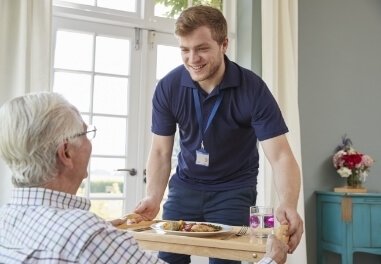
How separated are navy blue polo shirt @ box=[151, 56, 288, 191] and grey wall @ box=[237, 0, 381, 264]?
5.47 feet

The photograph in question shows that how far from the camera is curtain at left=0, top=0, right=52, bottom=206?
8.63 feet

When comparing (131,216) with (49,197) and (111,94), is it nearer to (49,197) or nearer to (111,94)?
(49,197)

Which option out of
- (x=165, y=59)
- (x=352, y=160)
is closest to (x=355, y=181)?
(x=352, y=160)

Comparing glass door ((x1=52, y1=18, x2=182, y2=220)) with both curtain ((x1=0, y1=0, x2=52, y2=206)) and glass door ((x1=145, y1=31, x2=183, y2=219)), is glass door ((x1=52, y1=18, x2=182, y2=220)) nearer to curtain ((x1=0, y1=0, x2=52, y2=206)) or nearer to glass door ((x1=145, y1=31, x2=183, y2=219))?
glass door ((x1=145, y1=31, x2=183, y2=219))

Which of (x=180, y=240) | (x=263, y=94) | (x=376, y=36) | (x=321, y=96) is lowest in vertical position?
(x=180, y=240)

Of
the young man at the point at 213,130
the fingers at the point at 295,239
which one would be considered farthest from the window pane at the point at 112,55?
the fingers at the point at 295,239

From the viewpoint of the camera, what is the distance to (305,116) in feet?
12.3

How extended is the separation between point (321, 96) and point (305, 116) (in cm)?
23

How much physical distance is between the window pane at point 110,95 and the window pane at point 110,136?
0.06m

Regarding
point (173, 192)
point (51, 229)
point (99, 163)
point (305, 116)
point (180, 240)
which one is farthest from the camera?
point (305, 116)

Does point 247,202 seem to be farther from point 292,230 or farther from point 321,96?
point 321,96

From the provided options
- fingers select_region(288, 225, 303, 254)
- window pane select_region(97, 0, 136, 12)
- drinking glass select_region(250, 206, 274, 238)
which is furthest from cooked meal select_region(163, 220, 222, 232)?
window pane select_region(97, 0, 136, 12)

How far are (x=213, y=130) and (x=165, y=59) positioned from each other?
1.67m

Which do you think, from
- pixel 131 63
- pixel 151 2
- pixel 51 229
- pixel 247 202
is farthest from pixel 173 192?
pixel 151 2
